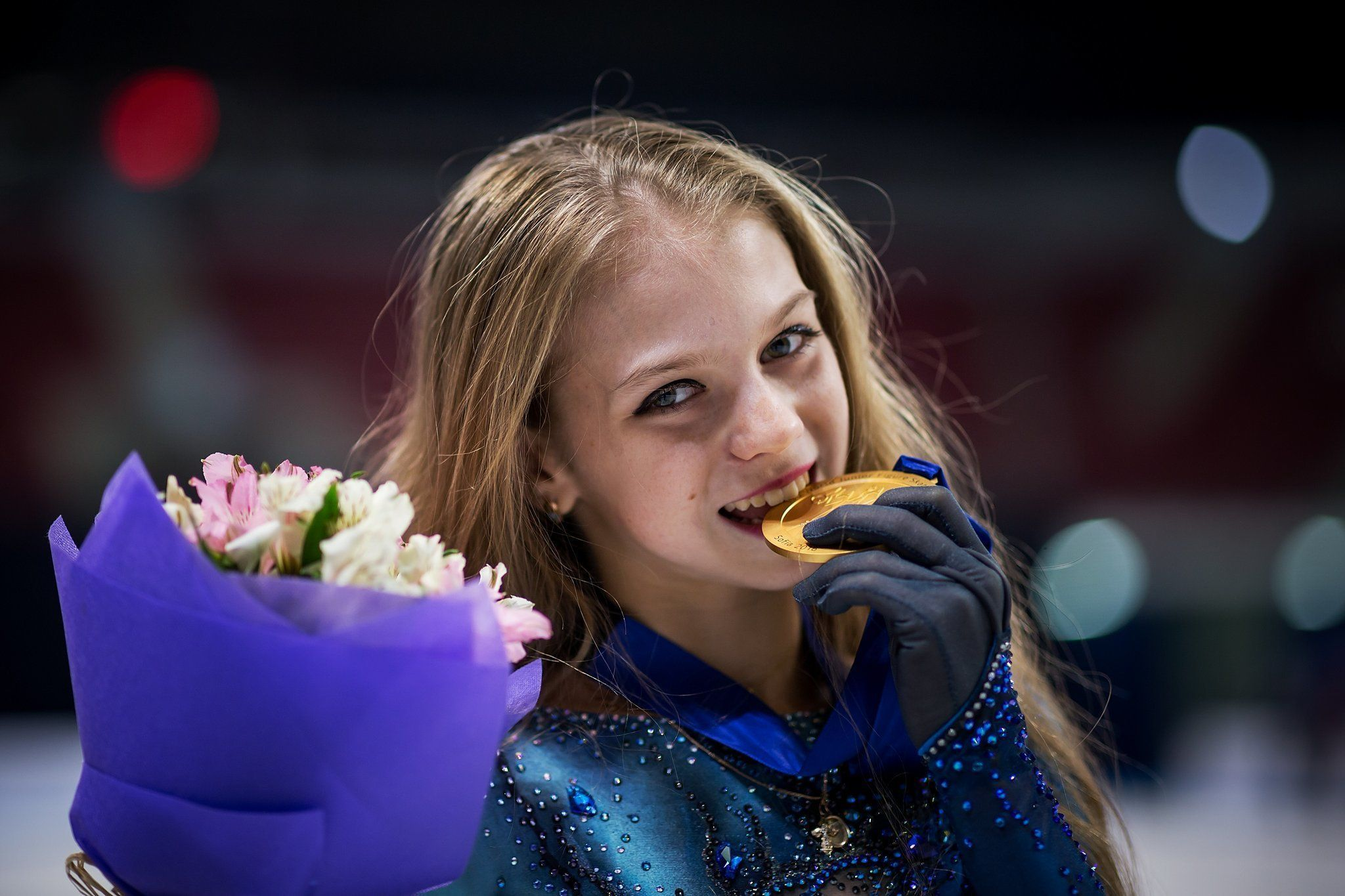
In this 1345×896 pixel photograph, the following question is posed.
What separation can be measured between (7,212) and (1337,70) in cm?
541

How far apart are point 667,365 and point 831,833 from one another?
575mm

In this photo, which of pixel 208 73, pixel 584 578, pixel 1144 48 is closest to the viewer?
pixel 584 578

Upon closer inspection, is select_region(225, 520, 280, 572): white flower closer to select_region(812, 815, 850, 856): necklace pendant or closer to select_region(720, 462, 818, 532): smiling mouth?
select_region(720, 462, 818, 532): smiling mouth

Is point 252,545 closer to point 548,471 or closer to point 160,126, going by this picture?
point 548,471

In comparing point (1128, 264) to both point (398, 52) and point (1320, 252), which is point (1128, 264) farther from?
point (398, 52)

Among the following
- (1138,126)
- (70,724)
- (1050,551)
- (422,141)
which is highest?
(1138,126)

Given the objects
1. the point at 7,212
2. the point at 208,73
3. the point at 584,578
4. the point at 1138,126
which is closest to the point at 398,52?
the point at 208,73

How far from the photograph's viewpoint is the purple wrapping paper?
847 mm

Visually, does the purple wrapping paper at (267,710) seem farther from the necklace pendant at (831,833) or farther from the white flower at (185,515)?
the necklace pendant at (831,833)

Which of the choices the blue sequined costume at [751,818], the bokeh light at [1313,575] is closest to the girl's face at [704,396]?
the blue sequined costume at [751,818]

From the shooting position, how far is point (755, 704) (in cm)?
140

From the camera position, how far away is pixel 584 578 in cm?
149

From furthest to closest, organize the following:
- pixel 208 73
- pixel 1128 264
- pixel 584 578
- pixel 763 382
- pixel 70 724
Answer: pixel 1128 264 < pixel 208 73 < pixel 70 724 < pixel 584 578 < pixel 763 382

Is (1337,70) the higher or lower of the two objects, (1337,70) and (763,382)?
the higher
